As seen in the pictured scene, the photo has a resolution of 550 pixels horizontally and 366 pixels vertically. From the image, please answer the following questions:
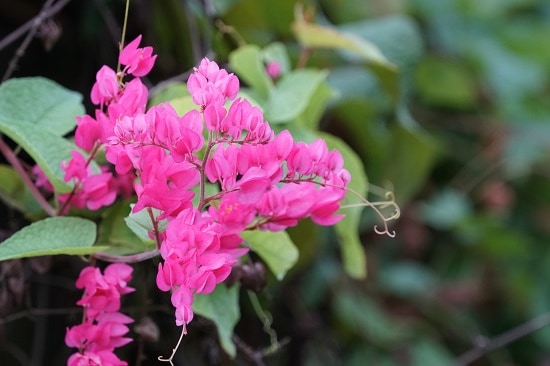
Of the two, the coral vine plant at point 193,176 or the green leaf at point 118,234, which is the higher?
the coral vine plant at point 193,176

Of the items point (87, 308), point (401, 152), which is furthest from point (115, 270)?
point (401, 152)

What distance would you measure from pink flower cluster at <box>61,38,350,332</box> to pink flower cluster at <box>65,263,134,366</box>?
0.13 ft

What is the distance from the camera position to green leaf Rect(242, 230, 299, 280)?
45 centimetres

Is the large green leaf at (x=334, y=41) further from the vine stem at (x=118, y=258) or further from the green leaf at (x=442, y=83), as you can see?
the green leaf at (x=442, y=83)

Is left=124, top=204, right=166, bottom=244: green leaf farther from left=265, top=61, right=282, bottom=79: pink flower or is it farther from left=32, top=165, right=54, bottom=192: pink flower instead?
left=265, top=61, right=282, bottom=79: pink flower

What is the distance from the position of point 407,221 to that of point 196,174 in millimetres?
724

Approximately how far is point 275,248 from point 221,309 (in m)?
0.05

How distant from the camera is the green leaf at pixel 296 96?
1.72ft

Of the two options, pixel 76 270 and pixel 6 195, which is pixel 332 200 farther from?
pixel 76 270

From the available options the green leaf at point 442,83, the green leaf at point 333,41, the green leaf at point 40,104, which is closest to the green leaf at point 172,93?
the green leaf at point 40,104

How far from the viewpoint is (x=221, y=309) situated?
18.3 inches

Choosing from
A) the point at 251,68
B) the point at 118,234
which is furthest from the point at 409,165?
the point at 118,234

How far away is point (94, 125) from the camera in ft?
1.25

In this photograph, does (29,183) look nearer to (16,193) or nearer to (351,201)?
(16,193)
